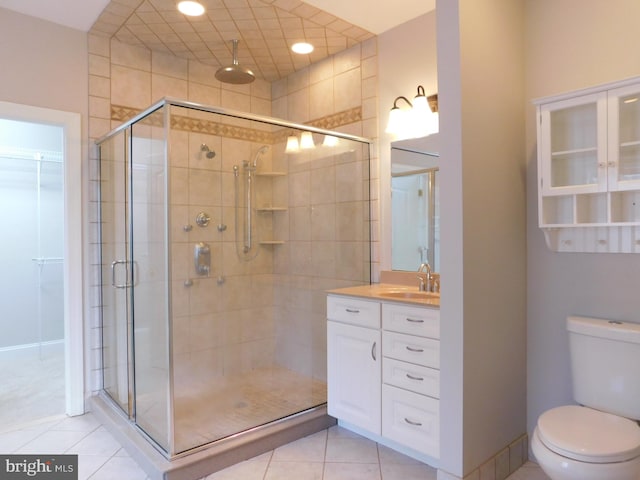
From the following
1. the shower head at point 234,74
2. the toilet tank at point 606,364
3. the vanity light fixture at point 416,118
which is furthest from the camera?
the shower head at point 234,74

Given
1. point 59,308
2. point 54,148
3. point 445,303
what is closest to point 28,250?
point 59,308

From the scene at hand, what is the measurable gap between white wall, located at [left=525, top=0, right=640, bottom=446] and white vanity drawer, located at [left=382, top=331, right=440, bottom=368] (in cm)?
61

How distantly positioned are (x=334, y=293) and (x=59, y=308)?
3717 mm

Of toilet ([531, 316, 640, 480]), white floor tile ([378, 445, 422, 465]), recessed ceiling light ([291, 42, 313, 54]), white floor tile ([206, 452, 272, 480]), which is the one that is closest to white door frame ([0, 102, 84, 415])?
white floor tile ([206, 452, 272, 480])

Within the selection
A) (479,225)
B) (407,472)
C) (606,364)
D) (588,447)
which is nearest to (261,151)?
(479,225)

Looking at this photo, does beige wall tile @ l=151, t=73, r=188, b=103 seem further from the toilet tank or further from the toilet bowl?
the toilet bowl

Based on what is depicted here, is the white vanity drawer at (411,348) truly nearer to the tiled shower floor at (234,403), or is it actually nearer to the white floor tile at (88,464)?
the tiled shower floor at (234,403)

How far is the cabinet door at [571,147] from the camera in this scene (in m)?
1.89

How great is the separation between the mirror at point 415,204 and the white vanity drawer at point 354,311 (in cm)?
57

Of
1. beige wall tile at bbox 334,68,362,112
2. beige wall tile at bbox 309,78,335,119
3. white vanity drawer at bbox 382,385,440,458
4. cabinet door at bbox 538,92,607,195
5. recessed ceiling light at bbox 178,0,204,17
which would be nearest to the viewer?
cabinet door at bbox 538,92,607,195

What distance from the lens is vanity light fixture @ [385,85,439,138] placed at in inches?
105

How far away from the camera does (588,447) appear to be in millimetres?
1531

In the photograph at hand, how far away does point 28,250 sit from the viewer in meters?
4.54

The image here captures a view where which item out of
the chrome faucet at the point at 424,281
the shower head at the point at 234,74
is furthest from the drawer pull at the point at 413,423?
the shower head at the point at 234,74
